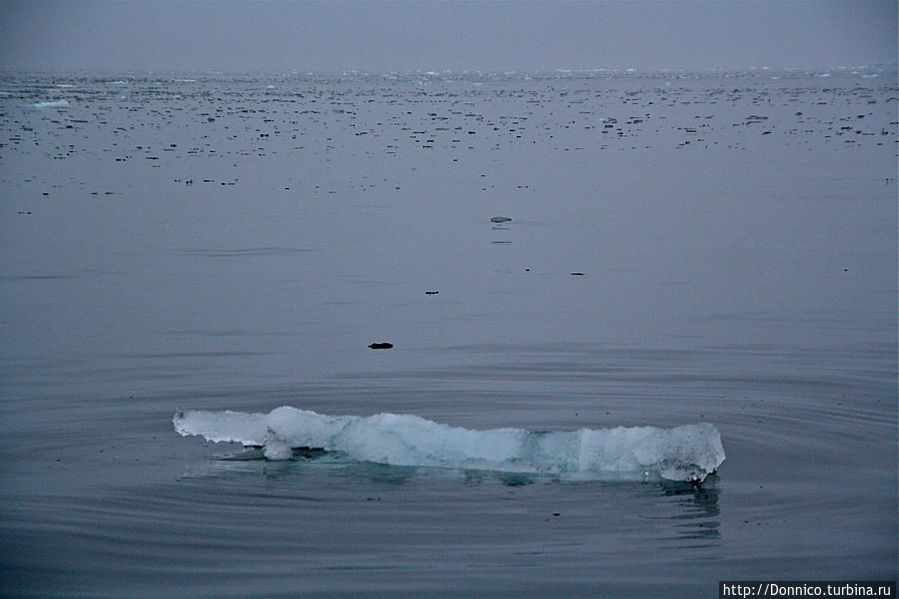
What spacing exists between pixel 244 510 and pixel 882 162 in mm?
18266

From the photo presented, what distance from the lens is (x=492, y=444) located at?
6445 mm

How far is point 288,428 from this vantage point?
6633 mm

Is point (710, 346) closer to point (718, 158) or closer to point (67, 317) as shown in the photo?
point (67, 317)

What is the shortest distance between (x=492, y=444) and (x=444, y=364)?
7.89 feet

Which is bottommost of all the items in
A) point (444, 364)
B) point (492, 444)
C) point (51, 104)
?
point (492, 444)

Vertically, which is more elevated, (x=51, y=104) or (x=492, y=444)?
(x=51, y=104)

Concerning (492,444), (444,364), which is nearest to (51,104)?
(444,364)

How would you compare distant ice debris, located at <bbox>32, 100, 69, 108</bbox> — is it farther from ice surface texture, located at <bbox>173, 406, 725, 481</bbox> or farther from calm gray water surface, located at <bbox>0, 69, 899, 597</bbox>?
ice surface texture, located at <bbox>173, 406, 725, 481</bbox>

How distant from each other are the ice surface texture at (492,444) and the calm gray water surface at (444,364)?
0.12 meters

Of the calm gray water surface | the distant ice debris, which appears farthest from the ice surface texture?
the distant ice debris

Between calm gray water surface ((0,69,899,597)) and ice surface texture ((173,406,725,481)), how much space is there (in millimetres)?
117

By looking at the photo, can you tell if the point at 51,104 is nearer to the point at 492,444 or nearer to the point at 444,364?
the point at 444,364

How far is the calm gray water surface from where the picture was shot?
5.35 m

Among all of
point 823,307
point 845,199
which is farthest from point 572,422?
point 845,199
